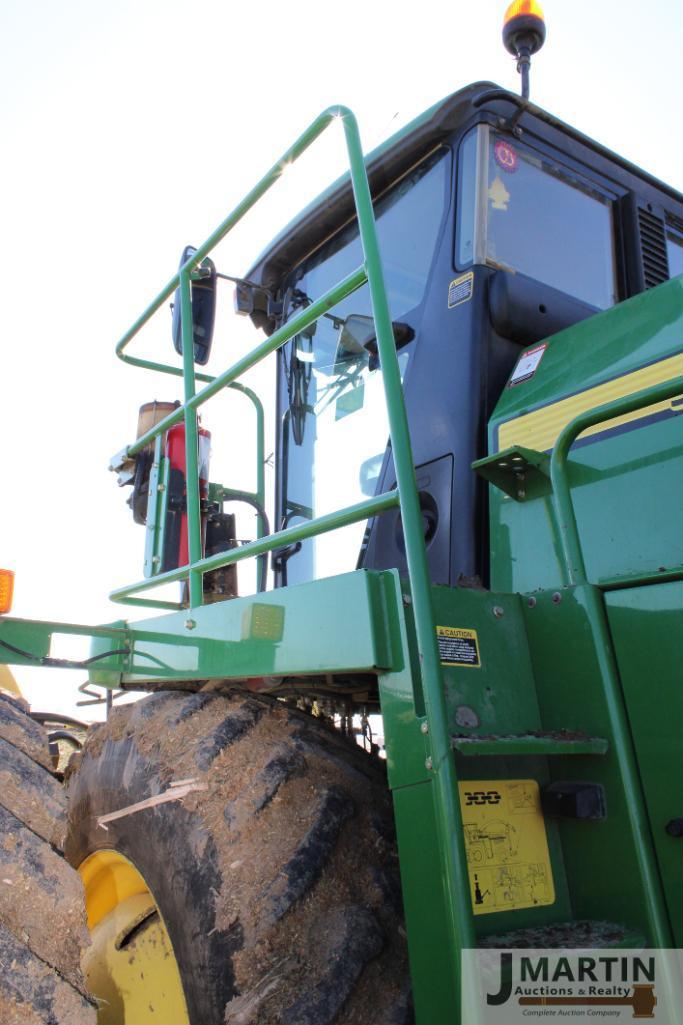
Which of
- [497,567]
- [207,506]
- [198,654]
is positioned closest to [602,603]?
[497,567]

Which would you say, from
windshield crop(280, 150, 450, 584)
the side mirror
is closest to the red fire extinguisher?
the side mirror

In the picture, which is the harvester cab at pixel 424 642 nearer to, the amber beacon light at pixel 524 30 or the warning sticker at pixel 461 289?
the warning sticker at pixel 461 289

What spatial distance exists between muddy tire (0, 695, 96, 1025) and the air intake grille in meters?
2.55

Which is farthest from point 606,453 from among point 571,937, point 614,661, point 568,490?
point 571,937

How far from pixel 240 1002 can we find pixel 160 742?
654 mm

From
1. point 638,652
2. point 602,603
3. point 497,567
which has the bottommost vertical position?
point 638,652

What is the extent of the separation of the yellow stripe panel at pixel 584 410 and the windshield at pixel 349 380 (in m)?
0.48

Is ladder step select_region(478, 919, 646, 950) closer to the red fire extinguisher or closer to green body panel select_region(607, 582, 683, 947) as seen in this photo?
green body panel select_region(607, 582, 683, 947)

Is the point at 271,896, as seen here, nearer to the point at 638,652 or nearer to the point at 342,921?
the point at 342,921

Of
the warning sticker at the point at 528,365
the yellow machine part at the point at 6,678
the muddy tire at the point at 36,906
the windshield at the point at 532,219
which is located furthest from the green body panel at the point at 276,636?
the windshield at the point at 532,219

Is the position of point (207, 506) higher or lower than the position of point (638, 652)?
higher

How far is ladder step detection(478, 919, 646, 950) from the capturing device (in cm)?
142

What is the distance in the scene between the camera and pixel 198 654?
7.04 ft

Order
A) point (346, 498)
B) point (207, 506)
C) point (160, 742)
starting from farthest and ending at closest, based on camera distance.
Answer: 1. point (207, 506)
2. point (346, 498)
3. point (160, 742)
